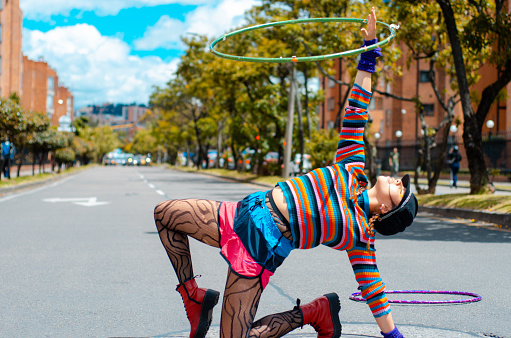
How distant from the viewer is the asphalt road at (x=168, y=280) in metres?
4.26

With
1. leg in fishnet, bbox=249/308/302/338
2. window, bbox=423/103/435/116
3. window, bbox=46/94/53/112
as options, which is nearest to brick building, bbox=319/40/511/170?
window, bbox=423/103/435/116

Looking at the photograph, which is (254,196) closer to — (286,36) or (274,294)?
(274,294)

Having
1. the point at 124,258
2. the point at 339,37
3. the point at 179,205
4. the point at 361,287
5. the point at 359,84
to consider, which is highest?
the point at 339,37

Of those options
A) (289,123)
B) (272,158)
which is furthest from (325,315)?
(272,158)

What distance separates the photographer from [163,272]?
6332 mm

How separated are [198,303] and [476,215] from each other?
9.91m

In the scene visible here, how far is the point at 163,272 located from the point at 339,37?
1300 centimetres

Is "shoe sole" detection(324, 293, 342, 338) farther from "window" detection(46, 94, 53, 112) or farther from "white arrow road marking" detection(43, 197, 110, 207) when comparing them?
"window" detection(46, 94, 53, 112)

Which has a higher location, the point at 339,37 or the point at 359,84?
the point at 339,37

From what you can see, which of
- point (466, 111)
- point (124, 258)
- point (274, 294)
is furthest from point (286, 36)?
point (274, 294)

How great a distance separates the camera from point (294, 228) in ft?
9.95

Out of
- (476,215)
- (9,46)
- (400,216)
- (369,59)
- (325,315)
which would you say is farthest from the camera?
(9,46)

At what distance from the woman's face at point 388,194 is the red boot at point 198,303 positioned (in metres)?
1.02

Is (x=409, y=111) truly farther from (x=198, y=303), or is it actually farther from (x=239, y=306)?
(x=239, y=306)
